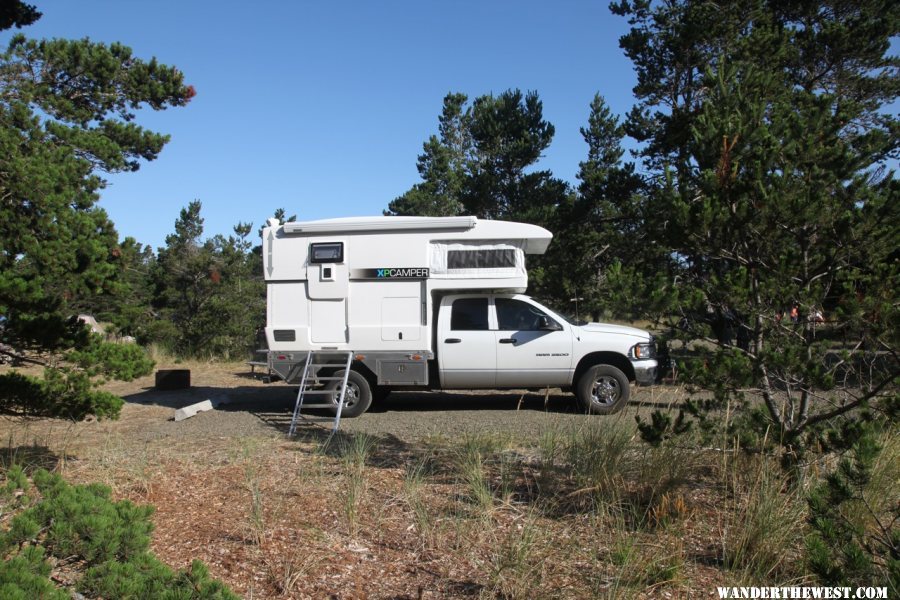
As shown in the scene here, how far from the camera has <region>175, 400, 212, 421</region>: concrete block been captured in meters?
10.1

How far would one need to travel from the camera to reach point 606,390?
9.93 meters

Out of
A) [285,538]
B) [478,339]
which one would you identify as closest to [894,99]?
[478,339]

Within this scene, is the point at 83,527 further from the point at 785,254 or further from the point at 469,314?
the point at 469,314

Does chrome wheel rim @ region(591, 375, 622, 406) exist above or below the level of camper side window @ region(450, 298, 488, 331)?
below

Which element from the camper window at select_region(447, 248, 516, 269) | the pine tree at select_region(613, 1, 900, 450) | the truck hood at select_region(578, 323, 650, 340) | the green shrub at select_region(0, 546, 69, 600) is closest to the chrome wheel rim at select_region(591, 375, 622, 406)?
the truck hood at select_region(578, 323, 650, 340)

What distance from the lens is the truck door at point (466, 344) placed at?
396 inches

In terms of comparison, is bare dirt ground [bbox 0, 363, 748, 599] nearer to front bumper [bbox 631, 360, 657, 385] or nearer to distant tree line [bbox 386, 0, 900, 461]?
distant tree line [bbox 386, 0, 900, 461]

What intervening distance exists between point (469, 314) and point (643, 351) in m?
2.60

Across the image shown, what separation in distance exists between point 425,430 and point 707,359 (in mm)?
4514

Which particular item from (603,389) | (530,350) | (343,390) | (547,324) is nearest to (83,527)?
(343,390)

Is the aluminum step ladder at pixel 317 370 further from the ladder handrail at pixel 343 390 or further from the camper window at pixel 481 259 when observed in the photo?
the camper window at pixel 481 259

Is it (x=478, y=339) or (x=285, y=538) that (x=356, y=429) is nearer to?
(x=478, y=339)

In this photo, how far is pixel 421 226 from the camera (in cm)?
995

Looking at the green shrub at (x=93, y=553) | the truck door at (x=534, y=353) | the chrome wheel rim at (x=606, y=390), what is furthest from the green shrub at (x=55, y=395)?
the chrome wheel rim at (x=606, y=390)
